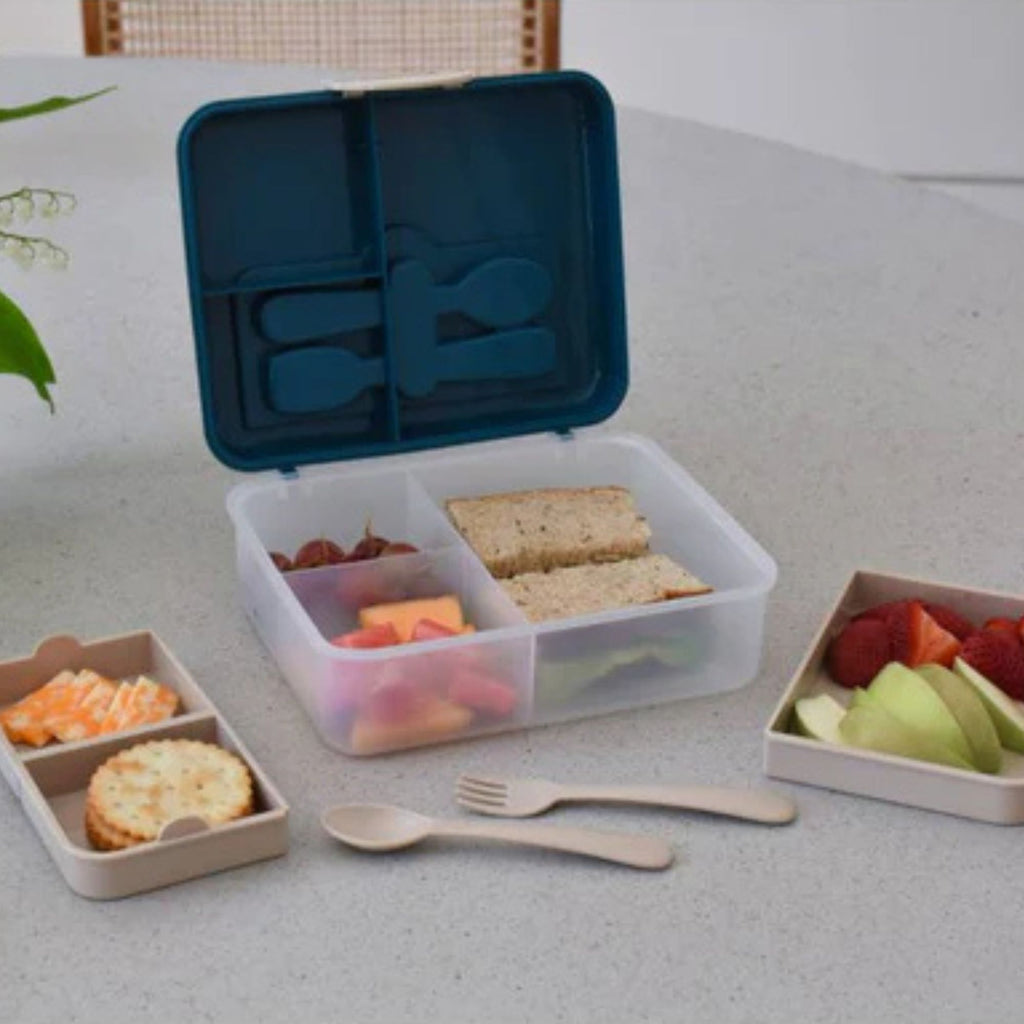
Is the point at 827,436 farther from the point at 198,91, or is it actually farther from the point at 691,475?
the point at 198,91

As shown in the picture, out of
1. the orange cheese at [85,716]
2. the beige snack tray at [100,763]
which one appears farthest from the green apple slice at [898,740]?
the orange cheese at [85,716]

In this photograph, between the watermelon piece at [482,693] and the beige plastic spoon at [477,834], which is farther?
the watermelon piece at [482,693]

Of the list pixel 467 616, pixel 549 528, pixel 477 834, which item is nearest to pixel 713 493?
pixel 549 528

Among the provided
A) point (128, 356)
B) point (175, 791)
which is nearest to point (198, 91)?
point (128, 356)

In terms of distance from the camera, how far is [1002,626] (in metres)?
1.52

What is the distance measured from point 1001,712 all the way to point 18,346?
79cm

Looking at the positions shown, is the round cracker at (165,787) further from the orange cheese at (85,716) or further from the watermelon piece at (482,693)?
the watermelon piece at (482,693)

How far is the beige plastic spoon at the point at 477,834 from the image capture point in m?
1.33

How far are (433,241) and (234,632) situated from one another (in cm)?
35

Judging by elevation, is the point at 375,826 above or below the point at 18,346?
below

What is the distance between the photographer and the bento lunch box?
1563 mm

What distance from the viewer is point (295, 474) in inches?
67.3

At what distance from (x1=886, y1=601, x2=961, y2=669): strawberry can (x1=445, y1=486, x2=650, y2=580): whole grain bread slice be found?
0.76 ft

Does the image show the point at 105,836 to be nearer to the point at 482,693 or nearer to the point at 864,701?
the point at 482,693
